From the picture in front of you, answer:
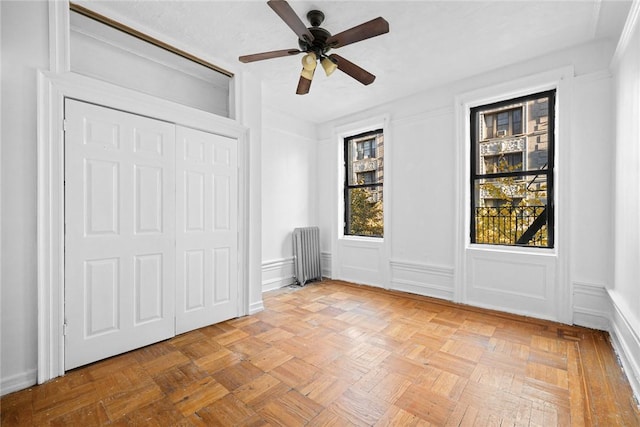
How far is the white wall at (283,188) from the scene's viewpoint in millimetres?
4543

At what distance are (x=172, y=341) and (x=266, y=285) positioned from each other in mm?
1801

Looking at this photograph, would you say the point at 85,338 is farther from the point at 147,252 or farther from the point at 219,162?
the point at 219,162

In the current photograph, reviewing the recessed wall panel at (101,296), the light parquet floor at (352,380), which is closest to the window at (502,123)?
the light parquet floor at (352,380)

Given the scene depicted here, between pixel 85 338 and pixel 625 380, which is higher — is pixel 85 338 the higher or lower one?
the higher one

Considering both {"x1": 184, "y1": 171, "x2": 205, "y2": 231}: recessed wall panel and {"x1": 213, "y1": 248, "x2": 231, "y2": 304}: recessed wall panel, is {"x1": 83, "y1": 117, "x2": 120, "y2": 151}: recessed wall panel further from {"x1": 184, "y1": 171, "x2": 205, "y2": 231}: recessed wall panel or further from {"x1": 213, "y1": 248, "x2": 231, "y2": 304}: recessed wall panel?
{"x1": 213, "y1": 248, "x2": 231, "y2": 304}: recessed wall panel

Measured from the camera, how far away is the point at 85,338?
2.29 metres

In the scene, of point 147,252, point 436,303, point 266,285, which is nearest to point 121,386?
point 147,252

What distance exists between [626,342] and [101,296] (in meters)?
4.13

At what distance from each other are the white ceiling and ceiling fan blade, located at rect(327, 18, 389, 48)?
0.32 meters

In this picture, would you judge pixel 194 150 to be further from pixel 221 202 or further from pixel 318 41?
pixel 318 41

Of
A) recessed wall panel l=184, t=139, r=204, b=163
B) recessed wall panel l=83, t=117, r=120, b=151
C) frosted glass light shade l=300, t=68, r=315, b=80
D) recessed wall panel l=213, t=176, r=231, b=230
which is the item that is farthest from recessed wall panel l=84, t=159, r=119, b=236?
frosted glass light shade l=300, t=68, r=315, b=80

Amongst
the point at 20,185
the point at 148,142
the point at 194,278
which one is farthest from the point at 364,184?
the point at 20,185

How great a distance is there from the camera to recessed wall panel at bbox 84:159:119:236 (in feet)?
7.57

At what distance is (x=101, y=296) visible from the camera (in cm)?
237
